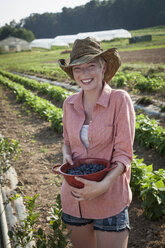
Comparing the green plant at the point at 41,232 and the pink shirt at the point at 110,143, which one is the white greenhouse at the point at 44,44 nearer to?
the green plant at the point at 41,232

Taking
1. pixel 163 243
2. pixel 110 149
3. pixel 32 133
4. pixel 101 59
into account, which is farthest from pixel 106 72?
pixel 32 133

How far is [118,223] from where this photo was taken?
1584 mm

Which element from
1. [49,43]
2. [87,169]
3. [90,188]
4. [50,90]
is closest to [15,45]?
[49,43]

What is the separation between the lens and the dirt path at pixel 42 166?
100.0 inches

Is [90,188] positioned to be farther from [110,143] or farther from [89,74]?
[89,74]

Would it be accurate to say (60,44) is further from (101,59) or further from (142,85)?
(101,59)

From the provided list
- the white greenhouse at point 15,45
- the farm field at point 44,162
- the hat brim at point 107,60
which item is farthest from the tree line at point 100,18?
the hat brim at point 107,60

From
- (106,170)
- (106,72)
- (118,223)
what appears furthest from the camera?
(106,72)

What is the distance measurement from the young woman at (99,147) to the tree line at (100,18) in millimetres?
55210

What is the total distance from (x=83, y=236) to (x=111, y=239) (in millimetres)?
259

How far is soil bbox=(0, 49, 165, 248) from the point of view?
255 cm

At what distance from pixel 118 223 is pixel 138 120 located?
3.42 meters

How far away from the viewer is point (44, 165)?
4344mm

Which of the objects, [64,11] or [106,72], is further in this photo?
[64,11]
